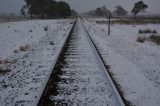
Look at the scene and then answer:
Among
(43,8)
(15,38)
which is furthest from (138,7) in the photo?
(15,38)

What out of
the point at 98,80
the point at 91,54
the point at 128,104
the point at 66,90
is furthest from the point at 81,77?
the point at 91,54

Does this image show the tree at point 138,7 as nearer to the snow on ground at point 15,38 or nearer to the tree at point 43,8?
the tree at point 43,8

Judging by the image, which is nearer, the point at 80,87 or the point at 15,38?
the point at 80,87

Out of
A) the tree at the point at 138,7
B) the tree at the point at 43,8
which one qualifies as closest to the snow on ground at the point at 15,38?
the tree at the point at 43,8

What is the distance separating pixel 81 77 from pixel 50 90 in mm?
1404

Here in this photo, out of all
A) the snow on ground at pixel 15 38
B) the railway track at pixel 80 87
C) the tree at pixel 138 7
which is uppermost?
the tree at pixel 138 7

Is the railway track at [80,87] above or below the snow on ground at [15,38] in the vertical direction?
above

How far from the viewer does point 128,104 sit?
16.1ft

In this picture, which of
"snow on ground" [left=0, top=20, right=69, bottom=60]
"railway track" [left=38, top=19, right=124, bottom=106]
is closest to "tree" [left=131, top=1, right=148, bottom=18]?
"snow on ground" [left=0, top=20, right=69, bottom=60]

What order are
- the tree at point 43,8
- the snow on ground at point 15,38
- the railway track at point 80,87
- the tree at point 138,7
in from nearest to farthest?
the railway track at point 80,87, the snow on ground at point 15,38, the tree at point 43,8, the tree at point 138,7

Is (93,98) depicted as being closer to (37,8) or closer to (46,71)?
(46,71)

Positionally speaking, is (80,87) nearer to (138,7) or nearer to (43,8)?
(43,8)

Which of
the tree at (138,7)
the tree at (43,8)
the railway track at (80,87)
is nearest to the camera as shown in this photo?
the railway track at (80,87)

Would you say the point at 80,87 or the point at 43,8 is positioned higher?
the point at 43,8
